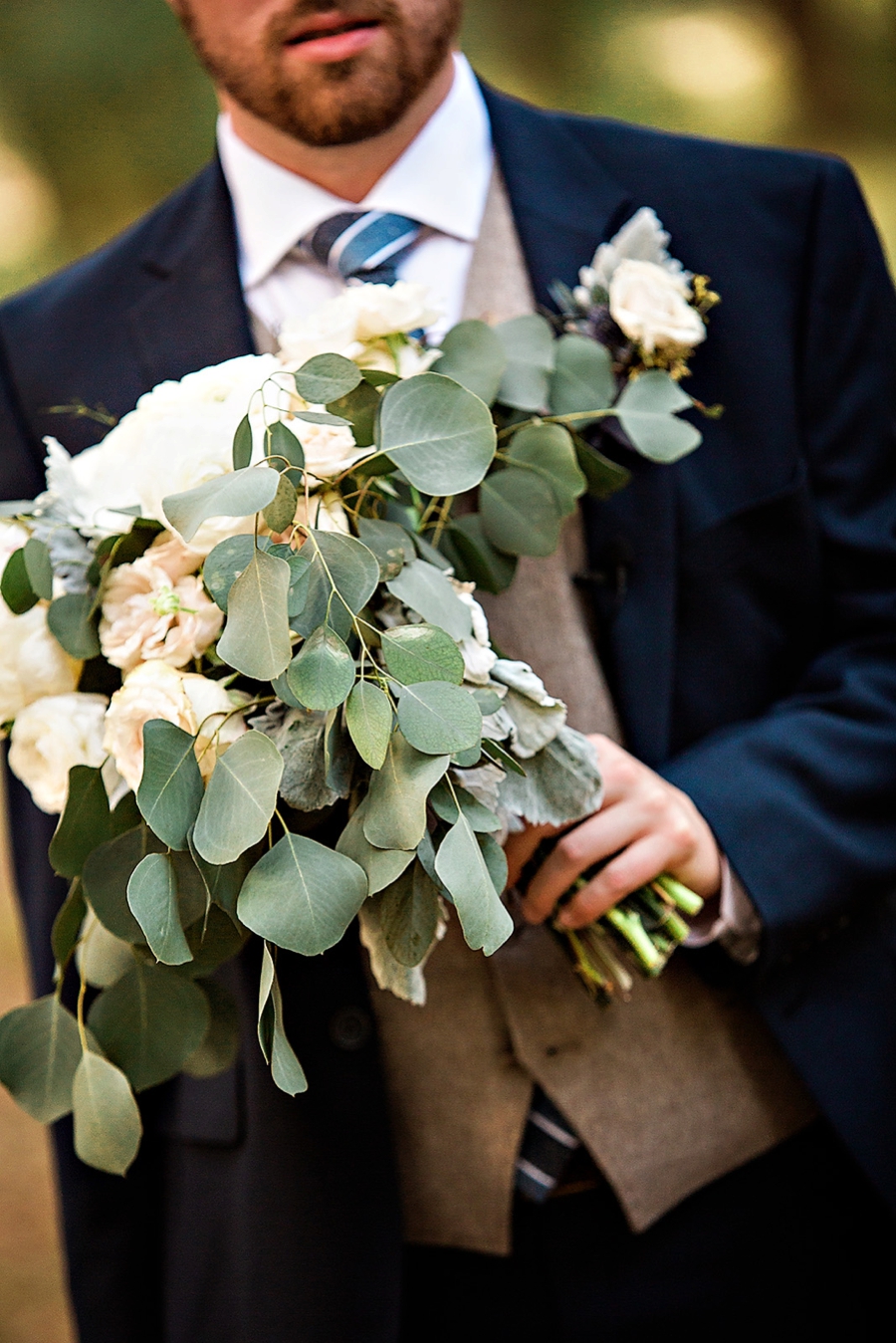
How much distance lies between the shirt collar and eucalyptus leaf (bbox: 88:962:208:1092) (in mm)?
638

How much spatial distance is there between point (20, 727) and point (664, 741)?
0.53 meters

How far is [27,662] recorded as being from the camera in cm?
71

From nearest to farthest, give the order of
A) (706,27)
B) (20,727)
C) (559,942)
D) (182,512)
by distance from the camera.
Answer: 1. (182,512)
2. (20,727)
3. (559,942)
4. (706,27)

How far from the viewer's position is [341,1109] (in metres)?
0.98

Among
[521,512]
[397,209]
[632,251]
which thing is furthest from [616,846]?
[397,209]

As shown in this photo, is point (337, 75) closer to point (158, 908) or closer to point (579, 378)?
point (579, 378)

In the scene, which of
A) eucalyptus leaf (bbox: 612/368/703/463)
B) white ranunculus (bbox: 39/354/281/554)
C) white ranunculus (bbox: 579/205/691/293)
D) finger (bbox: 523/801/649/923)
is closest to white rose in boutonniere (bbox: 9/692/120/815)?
white ranunculus (bbox: 39/354/281/554)

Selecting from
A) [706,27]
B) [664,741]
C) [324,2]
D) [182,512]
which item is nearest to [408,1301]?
[664,741]

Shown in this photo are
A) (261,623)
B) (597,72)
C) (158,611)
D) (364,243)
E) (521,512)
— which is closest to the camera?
(261,623)

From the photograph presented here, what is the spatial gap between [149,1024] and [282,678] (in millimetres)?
290

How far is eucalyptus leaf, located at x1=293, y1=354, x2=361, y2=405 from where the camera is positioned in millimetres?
610

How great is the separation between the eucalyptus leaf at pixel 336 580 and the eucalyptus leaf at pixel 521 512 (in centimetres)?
21

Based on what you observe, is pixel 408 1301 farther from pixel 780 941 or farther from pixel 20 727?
pixel 20 727

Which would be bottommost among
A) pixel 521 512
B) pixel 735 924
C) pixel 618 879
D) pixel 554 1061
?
pixel 554 1061
